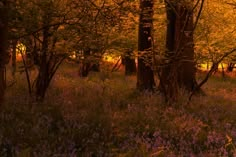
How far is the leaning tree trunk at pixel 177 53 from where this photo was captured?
34.7 feet

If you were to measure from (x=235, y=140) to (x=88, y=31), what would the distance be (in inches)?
157

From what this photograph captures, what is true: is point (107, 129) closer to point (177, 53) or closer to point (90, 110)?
point (90, 110)

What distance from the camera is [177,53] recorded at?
35.0 feet

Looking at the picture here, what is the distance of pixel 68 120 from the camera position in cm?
755

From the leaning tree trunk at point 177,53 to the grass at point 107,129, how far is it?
0.82 metres

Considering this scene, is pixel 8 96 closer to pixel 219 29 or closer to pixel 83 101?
pixel 83 101

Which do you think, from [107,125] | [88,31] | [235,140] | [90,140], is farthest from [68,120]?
[235,140]

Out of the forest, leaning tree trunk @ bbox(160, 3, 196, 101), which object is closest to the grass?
the forest

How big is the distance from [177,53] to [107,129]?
4.27 metres

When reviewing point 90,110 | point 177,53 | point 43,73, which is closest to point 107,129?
point 90,110

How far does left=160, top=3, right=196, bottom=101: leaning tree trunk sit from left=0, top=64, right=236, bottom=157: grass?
→ 0.82m

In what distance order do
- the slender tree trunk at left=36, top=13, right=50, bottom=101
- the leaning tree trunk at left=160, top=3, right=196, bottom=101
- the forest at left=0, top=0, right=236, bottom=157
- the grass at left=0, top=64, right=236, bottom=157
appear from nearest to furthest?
1. the grass at left=0, top=64, right=236, bottom=157
2. the forest at left=0, top=0, right=236, bottom=157
3. the slender tree trunk at left=36, top=13, right=50, bottom=101
4. the leaning tree trunk at left=160, top=3, right=196, bottom=101

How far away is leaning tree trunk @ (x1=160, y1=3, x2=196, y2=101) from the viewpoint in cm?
1059

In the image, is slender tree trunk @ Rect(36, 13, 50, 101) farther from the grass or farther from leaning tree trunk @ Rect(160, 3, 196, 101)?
leaning tree trunk @ Rect(160, 3, 196, 101)
